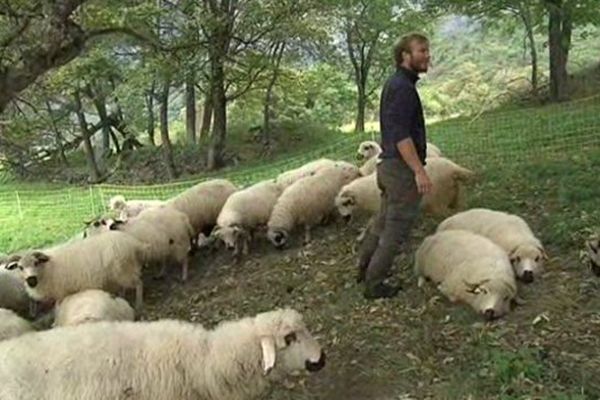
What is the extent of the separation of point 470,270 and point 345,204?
321 centimetres

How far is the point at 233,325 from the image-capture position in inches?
200

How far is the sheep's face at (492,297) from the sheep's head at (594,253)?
91 cm

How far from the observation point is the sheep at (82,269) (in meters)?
8.15

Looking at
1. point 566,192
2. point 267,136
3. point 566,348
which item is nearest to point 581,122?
point 566,192

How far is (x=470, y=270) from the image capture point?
6.48 metres

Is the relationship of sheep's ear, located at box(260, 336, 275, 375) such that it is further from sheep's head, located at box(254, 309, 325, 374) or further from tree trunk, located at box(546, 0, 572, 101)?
tree trunk, located at box(546, 0, 572, 101)

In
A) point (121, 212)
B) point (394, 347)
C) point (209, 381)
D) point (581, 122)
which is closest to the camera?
point (209, 381)

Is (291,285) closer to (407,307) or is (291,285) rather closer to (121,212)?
(407,307)

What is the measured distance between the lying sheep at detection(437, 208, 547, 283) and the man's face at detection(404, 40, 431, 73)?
1916mm

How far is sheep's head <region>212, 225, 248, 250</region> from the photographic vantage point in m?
9.89

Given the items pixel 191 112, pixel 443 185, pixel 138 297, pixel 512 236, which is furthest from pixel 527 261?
pixel 191 112

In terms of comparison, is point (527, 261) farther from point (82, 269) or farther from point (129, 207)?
point (129, 207)

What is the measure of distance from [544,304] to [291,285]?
2.79m

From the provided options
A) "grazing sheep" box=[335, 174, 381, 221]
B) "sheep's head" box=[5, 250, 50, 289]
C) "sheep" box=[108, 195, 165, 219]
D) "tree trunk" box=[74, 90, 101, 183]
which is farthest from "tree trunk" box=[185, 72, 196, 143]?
"sheep's head" box=[5, 250, 50, 289]
